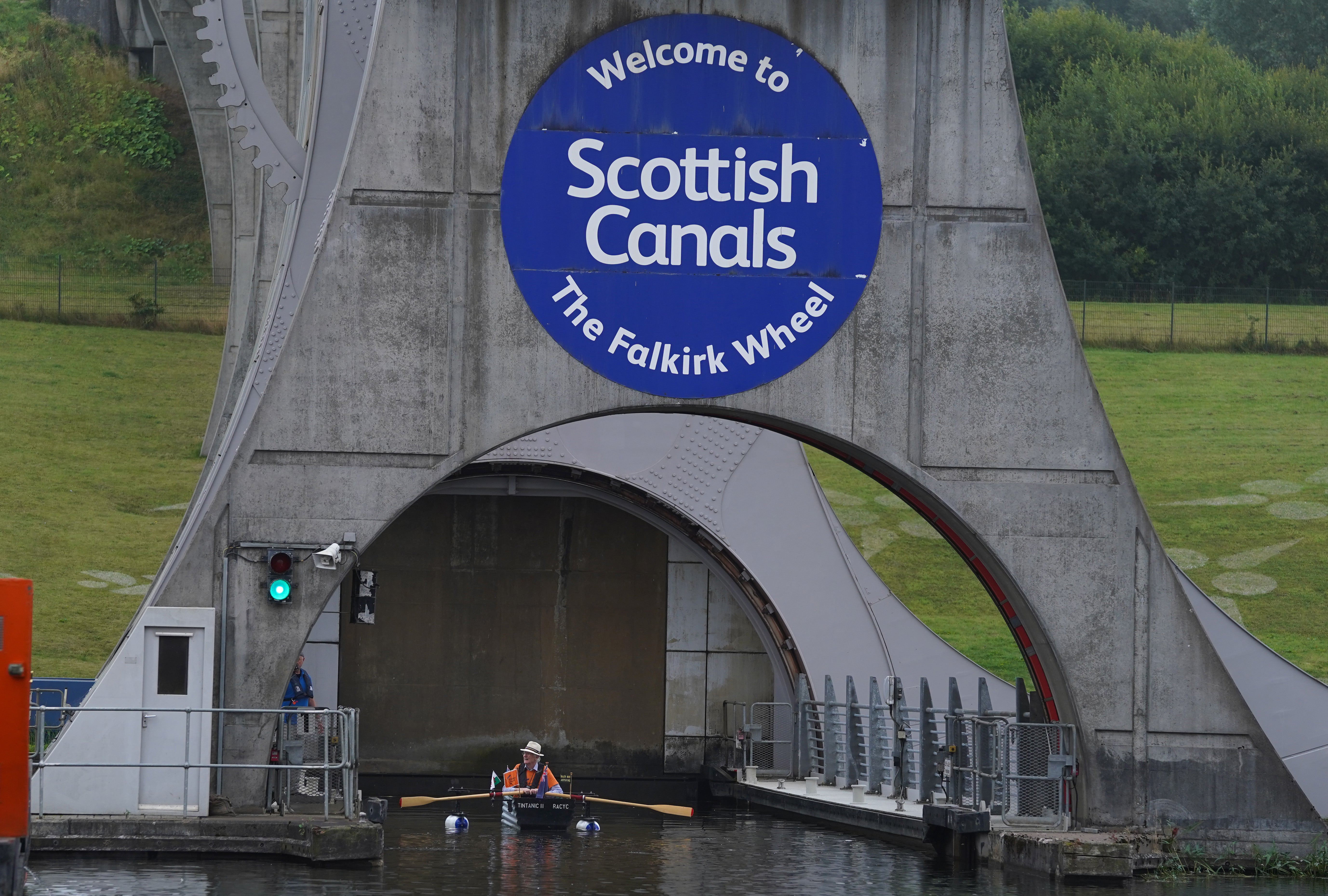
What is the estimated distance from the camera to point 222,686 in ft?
57.0

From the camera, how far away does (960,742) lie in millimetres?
20000

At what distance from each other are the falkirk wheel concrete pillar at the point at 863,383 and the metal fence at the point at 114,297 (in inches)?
1755

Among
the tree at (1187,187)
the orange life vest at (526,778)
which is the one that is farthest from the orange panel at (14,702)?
the tree at (1187,187)

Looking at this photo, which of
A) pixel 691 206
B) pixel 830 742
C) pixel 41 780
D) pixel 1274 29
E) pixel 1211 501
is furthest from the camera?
pixel 1274 29

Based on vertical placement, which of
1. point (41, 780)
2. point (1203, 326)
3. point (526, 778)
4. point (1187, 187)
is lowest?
point (526, 778)

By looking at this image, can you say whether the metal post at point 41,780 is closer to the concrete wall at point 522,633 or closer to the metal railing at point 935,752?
the metal railing at point 935,752

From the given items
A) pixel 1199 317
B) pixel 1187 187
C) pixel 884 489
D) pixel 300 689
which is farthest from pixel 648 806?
pixel 1187 187

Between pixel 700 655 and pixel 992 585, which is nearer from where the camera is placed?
pixel 992 585

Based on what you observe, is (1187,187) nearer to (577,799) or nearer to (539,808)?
(577,799)

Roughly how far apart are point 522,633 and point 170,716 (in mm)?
12104

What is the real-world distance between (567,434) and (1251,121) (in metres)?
51.7

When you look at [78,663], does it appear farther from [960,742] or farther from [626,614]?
[960,742]

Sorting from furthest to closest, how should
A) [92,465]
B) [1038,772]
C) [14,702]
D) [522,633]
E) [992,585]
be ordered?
[92,465], [522,633], [992,585], [1038,772], [14,702]

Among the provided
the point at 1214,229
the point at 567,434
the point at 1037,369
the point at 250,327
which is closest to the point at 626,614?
the point at 567,434
